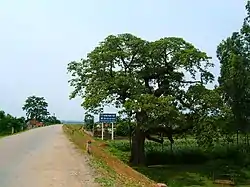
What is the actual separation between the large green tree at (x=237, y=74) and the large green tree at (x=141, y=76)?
472cm

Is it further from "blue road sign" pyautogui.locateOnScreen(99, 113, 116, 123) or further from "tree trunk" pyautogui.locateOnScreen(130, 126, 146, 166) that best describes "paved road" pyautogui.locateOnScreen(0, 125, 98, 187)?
"blue road sign" pyautogui.locateOnScreen(99, 113, 116, 123)

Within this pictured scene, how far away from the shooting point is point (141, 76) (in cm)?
2628

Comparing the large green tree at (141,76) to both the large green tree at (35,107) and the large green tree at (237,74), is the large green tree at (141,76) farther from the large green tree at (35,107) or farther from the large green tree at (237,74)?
the large green tree at (35,107)

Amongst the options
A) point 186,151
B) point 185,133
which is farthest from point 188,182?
point 186,151

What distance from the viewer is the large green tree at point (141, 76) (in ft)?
80.3

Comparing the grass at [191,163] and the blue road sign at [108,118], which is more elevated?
the blue road sign at [108,118]

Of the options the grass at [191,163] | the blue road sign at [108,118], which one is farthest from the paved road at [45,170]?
the blue road sign at [108,118]

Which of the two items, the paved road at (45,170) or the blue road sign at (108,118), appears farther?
the blue road sign at (108,118)

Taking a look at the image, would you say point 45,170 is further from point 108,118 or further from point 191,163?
point 191,163

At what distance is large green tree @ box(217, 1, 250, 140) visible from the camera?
30.2 meters

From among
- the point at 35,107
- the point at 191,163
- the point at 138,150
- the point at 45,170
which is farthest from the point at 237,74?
the point at 35,107

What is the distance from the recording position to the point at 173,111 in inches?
914

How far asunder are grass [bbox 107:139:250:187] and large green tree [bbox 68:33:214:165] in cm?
267

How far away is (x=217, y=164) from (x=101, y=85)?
1064cm
